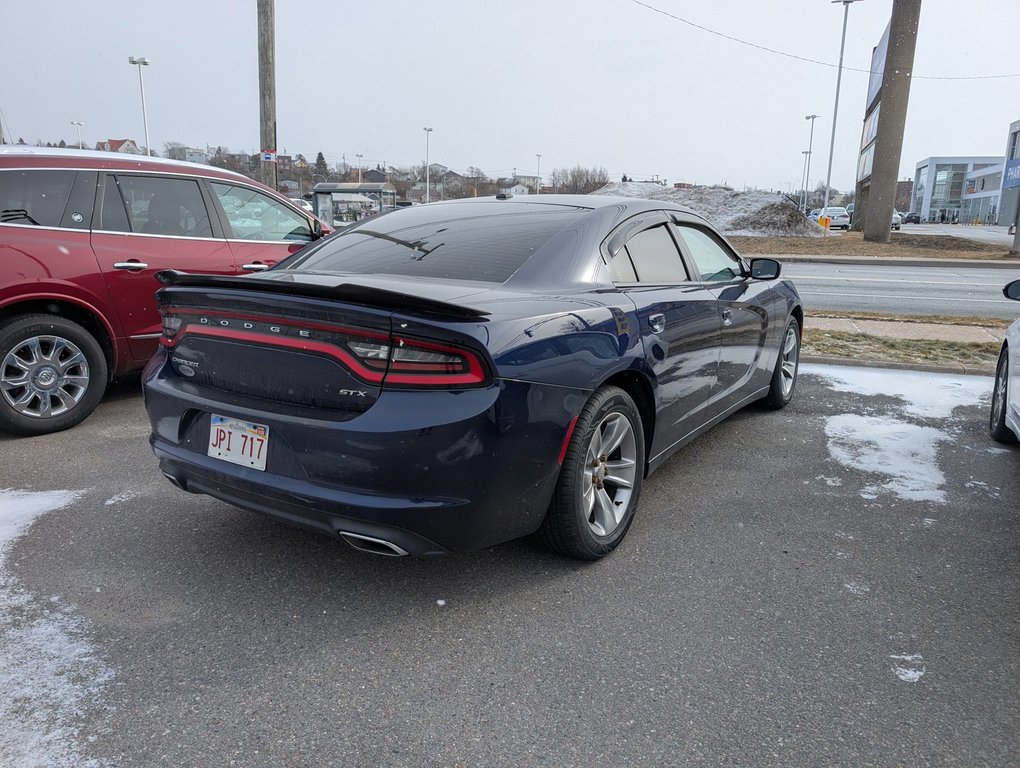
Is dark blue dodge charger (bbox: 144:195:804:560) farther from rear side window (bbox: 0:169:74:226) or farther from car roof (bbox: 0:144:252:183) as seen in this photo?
car roof (bbox: 0:144:252:183)

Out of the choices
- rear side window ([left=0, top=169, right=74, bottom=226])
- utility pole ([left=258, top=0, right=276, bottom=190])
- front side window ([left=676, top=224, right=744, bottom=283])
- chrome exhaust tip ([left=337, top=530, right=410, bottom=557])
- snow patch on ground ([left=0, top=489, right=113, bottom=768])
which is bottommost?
snow patch on ground ([left=0, top=489, right=113, bottom=768])

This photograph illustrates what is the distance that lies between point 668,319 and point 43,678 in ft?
9.15

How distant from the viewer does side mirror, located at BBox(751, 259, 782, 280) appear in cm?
493

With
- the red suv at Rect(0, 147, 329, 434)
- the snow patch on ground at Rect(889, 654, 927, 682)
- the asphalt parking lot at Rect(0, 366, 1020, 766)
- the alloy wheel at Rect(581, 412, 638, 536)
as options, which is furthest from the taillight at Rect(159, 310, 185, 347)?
the snow patch on ground at Rect(889, 654, 927, 682)

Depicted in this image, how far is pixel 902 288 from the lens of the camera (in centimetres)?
1513

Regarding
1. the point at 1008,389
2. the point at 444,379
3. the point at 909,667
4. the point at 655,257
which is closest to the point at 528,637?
the point at 444,379

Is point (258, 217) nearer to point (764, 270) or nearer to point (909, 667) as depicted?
point (764, 270)

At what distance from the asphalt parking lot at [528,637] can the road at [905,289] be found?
8.85m

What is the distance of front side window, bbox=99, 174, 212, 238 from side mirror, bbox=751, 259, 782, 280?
4.00 m

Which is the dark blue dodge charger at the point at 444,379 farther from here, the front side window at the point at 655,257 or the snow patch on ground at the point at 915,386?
the snow patch on ground at the point at 915,386

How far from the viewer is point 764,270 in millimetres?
4941

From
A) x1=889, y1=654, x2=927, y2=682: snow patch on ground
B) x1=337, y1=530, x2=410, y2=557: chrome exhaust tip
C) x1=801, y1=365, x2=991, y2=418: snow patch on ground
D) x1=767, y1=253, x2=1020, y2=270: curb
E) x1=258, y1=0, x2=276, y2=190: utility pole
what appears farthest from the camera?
x1=767, y1=253, x2=1020, y2=270: curb

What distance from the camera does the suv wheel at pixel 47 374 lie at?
15.7 ft

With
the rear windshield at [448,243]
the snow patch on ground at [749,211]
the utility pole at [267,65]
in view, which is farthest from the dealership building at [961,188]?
the rear windshield at [448,243]
